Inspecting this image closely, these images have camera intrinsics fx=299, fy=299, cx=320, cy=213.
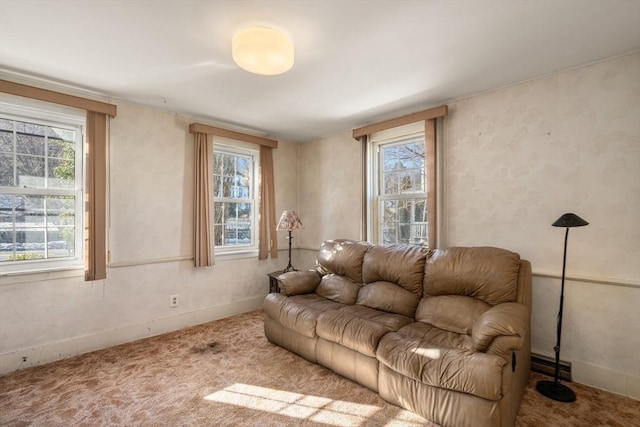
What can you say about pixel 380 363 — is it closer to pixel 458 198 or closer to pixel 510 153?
pixel 458 198

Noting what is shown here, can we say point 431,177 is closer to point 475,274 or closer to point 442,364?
point 475,274

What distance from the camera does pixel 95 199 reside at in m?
2.85

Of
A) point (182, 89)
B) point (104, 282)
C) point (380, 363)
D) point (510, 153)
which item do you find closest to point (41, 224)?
point (104, 282)

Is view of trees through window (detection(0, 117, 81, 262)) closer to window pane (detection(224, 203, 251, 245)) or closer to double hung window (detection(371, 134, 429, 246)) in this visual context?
window pane (detection(224, 203, 251, 245))

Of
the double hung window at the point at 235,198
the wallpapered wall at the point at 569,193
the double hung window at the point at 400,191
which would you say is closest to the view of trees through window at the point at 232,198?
the double hung window at the point at 235,198

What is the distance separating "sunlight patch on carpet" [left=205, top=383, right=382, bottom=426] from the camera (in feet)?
6.28

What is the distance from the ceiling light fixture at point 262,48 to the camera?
6.08 ft

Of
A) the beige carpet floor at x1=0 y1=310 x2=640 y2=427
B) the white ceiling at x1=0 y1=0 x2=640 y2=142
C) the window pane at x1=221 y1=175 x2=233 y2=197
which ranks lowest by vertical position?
the beige carpet floor at x1=0 y1=310 x2=640 y2=427

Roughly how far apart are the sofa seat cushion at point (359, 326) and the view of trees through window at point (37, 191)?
2594mm

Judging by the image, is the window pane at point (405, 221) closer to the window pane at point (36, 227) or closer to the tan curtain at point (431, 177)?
the tan curtain at point (431, 177)

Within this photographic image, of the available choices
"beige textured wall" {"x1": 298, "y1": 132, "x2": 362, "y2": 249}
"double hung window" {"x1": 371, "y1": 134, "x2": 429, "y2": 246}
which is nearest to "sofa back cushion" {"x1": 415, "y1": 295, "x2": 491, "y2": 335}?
"double hung window" {"x1": 371, "y1": 134, "x2": 429, "y2": 246}

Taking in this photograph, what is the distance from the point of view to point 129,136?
3.14 meters

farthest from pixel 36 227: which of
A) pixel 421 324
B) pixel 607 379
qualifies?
pixel 607 379

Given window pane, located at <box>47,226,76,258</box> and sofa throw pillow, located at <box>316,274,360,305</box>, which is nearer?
window pane, located at <box>47,226,76,258</box>
